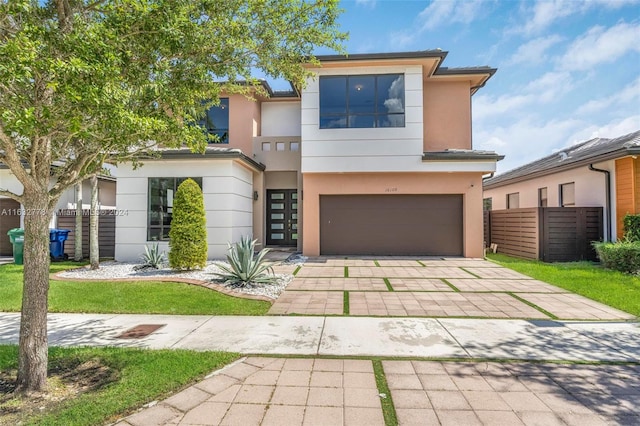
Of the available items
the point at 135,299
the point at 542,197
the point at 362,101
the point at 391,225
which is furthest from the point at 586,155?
the point at 135,299

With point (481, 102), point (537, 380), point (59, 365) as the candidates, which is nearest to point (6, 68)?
point (59, 365)

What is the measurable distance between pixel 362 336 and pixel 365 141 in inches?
309

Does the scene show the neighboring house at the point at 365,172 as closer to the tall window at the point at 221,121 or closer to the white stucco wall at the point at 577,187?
the tall window at the point at 221,121

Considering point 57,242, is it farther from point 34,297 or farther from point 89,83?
point 89,83

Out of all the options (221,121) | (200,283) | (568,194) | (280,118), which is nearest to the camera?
(200,283)

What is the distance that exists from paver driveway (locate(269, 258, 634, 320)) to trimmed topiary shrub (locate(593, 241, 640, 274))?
2.75m

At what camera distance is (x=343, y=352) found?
3.75 m

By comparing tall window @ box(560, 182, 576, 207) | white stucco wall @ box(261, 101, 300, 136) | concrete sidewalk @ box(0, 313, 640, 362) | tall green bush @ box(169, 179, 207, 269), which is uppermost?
white stucco wall @ box(261, 101, 300, 136)

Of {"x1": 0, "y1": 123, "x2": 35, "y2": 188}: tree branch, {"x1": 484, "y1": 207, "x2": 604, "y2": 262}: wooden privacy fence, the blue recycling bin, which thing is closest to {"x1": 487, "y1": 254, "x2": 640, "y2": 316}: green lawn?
{"x1": 484, "y1": 207, "x2": 604, "y2": 262}: wooden privacy fence

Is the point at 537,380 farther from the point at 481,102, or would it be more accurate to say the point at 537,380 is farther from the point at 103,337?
the point at 481,102

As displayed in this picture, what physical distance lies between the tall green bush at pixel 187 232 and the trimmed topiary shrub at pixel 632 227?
39.6 ft

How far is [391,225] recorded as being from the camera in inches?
458

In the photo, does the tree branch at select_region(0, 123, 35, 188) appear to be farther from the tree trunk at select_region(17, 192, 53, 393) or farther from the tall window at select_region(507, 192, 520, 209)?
the tall window at select_region(507, 192, 520, 209)

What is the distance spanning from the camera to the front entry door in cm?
1376
